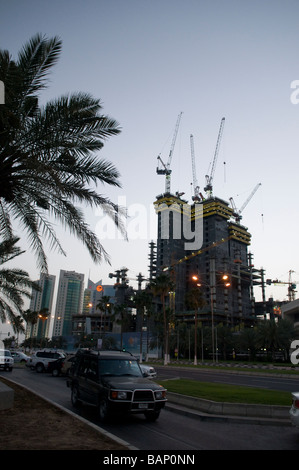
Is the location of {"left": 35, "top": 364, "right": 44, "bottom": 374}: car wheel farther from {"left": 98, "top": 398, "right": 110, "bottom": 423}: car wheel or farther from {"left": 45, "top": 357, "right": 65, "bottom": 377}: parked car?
{"left": 98, "top": 398, "right": 110, "bottom": 423}: car wheel

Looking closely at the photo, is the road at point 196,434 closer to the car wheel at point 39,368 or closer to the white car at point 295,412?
the white car at point 295,412

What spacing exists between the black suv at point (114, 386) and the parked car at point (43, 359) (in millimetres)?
17340

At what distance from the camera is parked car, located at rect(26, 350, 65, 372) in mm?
27969

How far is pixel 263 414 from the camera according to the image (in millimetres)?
10531

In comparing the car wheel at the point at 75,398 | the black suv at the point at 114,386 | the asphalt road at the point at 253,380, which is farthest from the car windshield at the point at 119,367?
Result: the asphalt road at the point at 253,380

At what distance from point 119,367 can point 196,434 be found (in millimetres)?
3294

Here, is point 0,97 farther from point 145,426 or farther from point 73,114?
point 145,426

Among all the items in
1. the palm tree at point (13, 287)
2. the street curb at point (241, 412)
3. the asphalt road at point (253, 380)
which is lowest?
the asphalt road at point (253, 380)

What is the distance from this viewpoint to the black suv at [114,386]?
30.2 feet

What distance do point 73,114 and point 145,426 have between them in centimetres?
957

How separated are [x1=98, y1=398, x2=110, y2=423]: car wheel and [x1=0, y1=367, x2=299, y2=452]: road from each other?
213mm

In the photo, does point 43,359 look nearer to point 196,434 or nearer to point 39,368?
point 39,368
